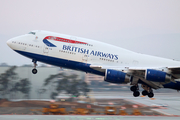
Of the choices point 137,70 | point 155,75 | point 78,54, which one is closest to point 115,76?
point 137,70

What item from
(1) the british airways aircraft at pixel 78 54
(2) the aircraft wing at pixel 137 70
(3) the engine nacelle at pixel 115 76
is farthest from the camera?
(1) the british airways aircraft at pixel 78 54

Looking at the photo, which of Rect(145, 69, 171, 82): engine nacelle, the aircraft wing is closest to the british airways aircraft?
the aircraft wing

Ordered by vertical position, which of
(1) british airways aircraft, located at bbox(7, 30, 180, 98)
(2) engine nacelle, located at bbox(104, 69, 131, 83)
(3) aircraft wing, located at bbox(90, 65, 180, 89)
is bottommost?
(2) engine nacelle, located at bbox(104, 69, 131, 83)

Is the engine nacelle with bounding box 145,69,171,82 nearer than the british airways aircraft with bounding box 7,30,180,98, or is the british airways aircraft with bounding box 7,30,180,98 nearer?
the engine nacelle with bounding box 145,69,171,82

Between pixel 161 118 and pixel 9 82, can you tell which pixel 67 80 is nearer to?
pixel 9 82

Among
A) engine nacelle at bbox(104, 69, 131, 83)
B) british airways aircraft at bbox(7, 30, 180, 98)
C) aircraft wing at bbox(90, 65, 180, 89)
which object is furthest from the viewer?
british airways aircraft at bbox(7, 30, 180, 98)

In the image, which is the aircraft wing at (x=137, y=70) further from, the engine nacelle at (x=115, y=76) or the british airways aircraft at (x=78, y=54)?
the engine nacelle at (x=115, y=76)

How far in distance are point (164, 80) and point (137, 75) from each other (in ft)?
10.7

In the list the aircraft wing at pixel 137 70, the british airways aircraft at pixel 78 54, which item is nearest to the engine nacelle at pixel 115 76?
the british airways aircraft at pixel 78 54

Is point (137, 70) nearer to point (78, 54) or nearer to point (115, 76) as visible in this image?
point (115, 76)

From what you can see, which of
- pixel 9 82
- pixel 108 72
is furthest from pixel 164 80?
pixel 9 82

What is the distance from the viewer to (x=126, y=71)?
3034 cm

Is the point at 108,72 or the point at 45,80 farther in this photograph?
the point at 45,80

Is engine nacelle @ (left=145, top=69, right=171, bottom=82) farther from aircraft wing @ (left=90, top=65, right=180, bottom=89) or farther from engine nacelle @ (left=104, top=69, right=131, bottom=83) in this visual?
engine nacelle @ (left=104, top=69, right=131, bottom=83)
